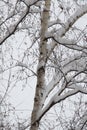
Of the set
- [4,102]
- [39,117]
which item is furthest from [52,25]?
[4,102]

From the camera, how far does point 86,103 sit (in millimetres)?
7070

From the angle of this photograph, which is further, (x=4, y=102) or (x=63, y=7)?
(x=4, y=102)

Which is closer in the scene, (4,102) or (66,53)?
(66,53)

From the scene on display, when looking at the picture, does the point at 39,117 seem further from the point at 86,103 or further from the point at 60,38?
the point at 60,38

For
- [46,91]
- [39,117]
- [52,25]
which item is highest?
[52,25]

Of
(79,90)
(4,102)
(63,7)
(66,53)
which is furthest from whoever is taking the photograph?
(4,102)

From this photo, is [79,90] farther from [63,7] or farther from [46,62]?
[63,7]

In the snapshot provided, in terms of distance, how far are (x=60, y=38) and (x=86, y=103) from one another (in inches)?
47.7

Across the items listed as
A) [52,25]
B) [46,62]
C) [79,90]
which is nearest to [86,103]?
[79,90]

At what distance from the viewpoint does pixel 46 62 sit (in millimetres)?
7156

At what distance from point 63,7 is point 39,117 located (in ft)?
6.38

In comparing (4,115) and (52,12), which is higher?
(52,12)

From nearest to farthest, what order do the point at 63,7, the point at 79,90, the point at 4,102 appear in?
the point at 79,90 < the point at 63,7 < the point at 4,102

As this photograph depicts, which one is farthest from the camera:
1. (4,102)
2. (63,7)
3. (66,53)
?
(4,102)
